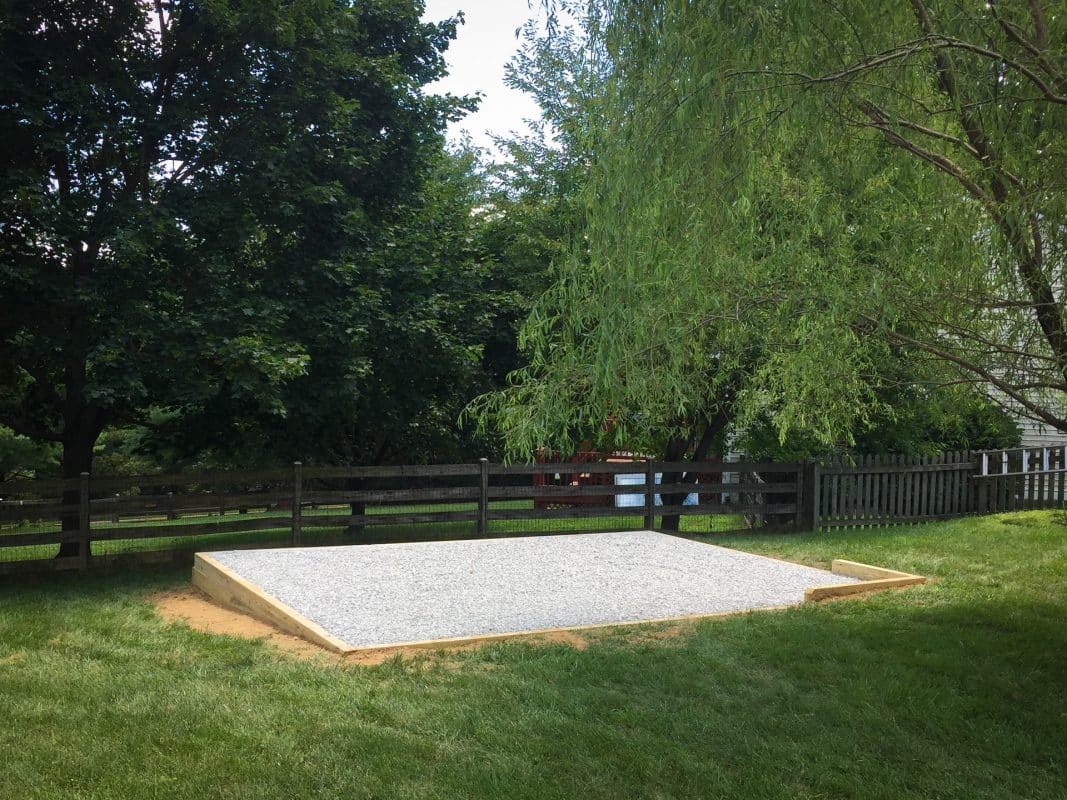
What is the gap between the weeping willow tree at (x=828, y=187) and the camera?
4.54 metres

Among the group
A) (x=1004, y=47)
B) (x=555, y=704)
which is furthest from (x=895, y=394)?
(x=555, y=704)

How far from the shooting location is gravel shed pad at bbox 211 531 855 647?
666 cm

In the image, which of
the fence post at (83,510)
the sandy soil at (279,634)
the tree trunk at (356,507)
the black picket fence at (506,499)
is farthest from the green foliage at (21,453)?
the sandy soil at (279,634)

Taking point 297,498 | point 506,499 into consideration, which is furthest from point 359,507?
point 506,499

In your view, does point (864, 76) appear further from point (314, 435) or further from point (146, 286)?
point (314, 435)

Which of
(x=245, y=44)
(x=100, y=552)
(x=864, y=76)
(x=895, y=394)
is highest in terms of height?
(x=245, y=44)

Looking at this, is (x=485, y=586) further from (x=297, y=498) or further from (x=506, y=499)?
(x=506, y=499)

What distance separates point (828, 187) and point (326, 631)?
458 cm

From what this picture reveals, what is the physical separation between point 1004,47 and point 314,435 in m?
9.88

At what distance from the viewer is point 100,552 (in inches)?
469

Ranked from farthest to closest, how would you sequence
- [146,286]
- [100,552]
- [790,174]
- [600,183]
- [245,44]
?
1. [100,552]
2. [245,44]
3. [146,286]
4. [790,174]
5. [600,183]

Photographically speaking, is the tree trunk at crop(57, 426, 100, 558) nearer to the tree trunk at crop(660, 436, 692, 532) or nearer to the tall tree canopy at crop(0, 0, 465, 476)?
the tall tree canopy at crop(0, 0, 465, 476)

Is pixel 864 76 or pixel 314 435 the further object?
pixel 314 435

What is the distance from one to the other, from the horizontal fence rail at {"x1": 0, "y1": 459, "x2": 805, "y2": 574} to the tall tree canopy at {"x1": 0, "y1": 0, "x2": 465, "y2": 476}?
109 centimetres
